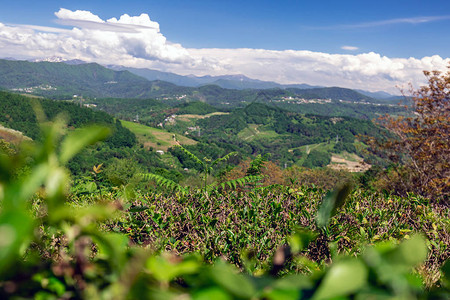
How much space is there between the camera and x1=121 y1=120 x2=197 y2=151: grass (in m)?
121

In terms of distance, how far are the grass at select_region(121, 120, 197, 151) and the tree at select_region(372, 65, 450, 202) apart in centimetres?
10228

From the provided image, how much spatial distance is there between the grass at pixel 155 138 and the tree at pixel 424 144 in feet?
336

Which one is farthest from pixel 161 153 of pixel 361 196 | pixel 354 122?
pixel 354 122

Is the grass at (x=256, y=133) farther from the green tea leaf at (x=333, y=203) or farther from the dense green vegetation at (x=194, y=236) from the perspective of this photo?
the green tea leaf at (x=333, y=203)

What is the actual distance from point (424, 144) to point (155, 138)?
4790 inches

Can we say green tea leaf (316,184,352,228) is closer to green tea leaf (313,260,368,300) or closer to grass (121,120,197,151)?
green tea leaf (313,260,368,300)

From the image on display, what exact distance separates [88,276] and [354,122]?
204118 millimetres

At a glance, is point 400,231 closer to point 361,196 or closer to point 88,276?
point 361,196

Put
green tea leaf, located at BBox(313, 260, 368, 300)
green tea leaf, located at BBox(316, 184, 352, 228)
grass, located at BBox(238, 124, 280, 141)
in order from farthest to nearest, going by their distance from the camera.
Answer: grass, located at BBox(238, 124, 280, 141)
green tea leaf, located at BBox(316, 184, 352, 228)
green tea leaf, located at BBox(313, 260, 368, 300)

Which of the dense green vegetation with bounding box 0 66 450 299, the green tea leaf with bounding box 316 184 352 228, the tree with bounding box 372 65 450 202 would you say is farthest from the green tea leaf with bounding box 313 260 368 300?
the tree with bounding box 372 65 450 202

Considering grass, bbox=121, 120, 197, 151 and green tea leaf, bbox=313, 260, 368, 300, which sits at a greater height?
green tea leaf, bbox=313, 260, 368, 300

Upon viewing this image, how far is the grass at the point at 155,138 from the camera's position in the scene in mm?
120562

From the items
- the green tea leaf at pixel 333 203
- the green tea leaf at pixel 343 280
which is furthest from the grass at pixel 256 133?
the green tea leaf at pixel 343 280

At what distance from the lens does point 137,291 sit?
0.47 metres
